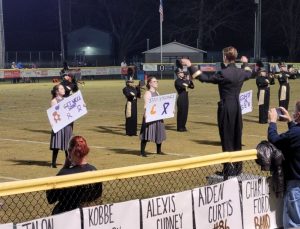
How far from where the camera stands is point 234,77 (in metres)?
9.81

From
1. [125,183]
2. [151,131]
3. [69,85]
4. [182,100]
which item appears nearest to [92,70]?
[182,100]

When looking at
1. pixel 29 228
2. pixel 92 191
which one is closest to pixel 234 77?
pixel 92 191

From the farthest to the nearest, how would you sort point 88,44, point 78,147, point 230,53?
point 88,44, point 230,53, point 78,147

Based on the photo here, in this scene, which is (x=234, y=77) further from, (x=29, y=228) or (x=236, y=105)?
(x=29, y=228)

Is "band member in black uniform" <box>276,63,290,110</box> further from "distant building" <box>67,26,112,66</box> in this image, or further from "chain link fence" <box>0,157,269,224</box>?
"distant building" <box>67,26,112,66</box>

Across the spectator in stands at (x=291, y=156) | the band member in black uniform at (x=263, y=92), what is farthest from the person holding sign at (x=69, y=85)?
the spectator in stands at (x=291, y=156)

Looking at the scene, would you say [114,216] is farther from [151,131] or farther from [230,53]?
[151,131]

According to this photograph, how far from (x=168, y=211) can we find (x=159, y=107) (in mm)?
8303

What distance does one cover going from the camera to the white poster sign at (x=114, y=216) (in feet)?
19.5

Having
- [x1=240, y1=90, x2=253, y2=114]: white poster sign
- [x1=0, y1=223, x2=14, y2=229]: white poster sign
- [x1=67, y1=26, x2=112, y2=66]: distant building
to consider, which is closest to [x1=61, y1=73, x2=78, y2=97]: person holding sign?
[x1=240, y1=90, x2=253, y2=114]: white poster sign

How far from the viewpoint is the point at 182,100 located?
68.1 ft

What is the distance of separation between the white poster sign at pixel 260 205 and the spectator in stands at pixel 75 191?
6.12 feet

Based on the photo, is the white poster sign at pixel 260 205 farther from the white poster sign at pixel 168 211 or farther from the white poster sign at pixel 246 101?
the white poster sign at pixel 246 101

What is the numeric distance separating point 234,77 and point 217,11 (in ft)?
230
